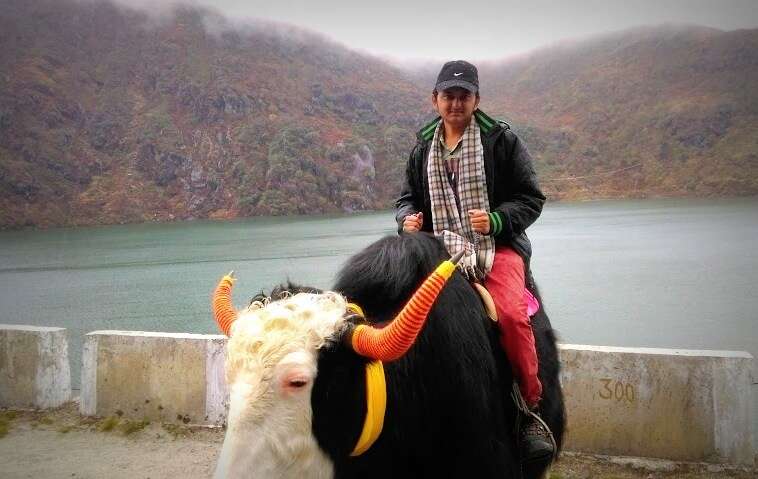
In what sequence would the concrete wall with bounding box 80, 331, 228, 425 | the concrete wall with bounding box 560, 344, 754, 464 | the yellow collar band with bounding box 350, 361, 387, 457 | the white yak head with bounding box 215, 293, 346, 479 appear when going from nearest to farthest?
the white yak head with bounding box 215, 293, 346, 479 → the yellow collar band with bounding box 350, 361, 387, 457 → the concrete wall with bounding box 560, 344, 754, 464 → the concrete wall with bounding box 80, 331, 228, 425

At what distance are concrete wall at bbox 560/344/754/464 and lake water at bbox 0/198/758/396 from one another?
0.87m

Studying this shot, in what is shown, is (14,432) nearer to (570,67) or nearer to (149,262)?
(149,262)

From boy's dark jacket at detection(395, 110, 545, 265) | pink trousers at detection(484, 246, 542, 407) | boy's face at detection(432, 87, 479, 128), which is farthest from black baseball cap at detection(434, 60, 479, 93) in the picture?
pink trousers at detection(484, 246, 542, 407)

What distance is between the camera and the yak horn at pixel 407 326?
1588 millimetres

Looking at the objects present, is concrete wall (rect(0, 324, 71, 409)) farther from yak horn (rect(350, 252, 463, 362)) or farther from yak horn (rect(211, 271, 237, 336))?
yak horn (rect(350, 252, 463, 362))

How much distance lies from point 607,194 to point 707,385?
58.1 meters

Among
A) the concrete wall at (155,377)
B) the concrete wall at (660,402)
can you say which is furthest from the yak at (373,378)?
the concrete wall at (155,377)

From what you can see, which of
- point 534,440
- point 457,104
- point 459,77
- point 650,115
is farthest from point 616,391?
point 650,115

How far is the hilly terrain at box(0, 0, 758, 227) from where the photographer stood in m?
55.4

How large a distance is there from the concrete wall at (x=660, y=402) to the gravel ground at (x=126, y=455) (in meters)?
0.11

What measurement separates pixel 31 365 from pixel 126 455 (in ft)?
5.12

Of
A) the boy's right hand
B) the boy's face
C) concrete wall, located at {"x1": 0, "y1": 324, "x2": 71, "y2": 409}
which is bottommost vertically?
concrete wall, located at {"x1": 0, "y1": 324, "x2": 71, "y2": 409}

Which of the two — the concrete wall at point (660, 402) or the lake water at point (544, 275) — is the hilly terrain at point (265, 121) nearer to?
the lake water at point (544, 275)

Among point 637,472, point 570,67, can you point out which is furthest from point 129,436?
point 570,67
